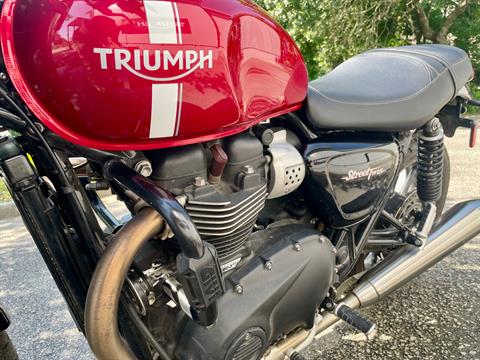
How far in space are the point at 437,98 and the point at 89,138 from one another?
118 cm

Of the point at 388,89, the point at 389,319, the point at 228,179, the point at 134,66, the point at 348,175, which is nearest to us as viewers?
the point at 134,66

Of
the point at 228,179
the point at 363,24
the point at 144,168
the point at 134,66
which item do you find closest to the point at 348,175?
the point at 228,179

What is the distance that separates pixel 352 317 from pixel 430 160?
0.69 meters

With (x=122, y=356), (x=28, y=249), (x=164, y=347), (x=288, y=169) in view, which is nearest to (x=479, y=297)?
(x=288, y=169)

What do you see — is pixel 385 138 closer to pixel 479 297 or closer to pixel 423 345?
pixel 423 345

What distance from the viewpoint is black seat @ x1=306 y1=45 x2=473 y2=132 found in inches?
49.4

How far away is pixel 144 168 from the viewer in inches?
36.2

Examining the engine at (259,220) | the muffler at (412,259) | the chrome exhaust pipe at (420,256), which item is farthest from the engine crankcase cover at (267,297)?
the chrome exhaust pipe at (420,256)

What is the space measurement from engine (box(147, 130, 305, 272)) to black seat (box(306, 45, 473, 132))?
7.2 inches

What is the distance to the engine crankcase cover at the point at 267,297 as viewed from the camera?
1052 mm

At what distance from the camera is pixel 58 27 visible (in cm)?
70

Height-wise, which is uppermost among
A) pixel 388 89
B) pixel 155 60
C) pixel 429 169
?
pixel 155 60

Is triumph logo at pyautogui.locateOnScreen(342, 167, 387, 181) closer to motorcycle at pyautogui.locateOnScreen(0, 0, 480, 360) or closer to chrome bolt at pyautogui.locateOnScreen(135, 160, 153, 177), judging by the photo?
motorcycle at pyautogui.locateOnScreen(0, 0, 480, 360)

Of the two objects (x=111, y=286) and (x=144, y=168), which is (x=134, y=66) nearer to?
(x=144, y=168)
